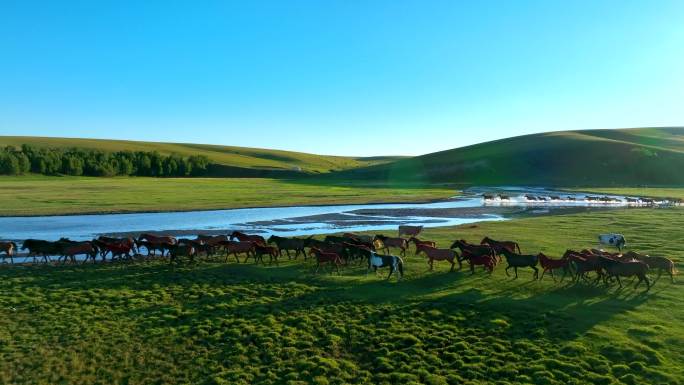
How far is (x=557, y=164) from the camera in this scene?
124812 millimetres

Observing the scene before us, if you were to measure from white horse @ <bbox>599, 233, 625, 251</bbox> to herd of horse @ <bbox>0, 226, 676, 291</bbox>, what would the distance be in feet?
0.52

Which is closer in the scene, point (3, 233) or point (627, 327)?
point (627, 327)

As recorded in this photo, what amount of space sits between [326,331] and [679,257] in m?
19.1

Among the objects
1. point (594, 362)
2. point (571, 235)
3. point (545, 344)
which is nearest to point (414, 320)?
point (545, 344)

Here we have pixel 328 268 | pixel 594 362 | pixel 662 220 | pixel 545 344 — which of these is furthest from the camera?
pixel 662 220

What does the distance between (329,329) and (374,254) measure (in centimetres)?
629

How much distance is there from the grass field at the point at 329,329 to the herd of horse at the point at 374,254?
0.87 meters

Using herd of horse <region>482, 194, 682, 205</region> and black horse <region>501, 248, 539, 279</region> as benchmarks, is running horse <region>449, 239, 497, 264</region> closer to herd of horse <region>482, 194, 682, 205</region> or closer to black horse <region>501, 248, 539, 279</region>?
black horse <region>501, 248, 539, 279</region>

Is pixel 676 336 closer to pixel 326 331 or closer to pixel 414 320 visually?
pixel 414 320

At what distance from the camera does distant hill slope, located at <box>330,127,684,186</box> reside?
112 m

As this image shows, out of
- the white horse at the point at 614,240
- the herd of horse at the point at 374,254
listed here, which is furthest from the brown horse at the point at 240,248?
the white horse at the point at 614,240

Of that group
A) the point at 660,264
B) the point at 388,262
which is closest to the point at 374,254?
the point at 388,262

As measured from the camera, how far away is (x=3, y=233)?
31.9 metres

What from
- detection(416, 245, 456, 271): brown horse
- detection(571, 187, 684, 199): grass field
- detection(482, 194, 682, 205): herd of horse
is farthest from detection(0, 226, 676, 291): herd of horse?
detection(571, 187, 684, 199): grass field
